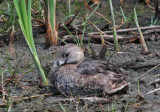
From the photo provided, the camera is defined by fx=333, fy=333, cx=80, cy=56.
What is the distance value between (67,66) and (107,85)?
0.63 meters

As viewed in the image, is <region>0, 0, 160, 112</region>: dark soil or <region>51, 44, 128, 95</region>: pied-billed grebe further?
<region>51, 44, 128, 95</region>: pied-billed grebe

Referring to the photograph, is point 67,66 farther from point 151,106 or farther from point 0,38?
point 0,38

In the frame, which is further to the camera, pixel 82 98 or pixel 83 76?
pixel 83 76

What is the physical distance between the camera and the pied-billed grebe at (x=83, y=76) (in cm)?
414

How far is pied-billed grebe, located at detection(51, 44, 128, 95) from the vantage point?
13.6 feet

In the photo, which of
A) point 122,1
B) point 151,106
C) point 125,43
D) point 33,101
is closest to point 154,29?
point 125,43

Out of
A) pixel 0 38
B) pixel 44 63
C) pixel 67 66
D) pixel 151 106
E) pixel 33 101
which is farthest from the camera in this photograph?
pixel 0 38

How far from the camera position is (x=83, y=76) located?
4195 millimetres

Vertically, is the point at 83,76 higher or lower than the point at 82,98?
higher

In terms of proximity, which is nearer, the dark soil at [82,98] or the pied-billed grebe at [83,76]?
the dark soil at [82,98]

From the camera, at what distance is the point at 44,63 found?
5234 mm

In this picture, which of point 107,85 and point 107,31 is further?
point 107,31

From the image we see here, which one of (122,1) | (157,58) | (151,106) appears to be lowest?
(151,106)

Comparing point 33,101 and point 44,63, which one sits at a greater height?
point 44,63
